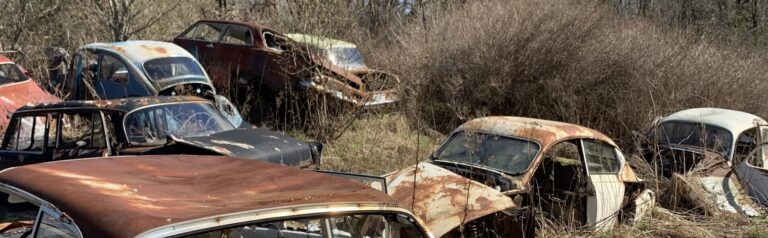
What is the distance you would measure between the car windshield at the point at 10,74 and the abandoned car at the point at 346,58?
4.22 meters

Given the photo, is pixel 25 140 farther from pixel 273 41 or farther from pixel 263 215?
pixel 263 215

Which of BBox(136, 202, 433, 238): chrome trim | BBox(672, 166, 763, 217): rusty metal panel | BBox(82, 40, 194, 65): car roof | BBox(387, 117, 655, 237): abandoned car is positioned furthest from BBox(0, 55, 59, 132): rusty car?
BBox(672, 166, 763, 217): rusty metal panel

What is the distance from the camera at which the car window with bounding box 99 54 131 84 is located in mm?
8859

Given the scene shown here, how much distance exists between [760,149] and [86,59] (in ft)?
31.3

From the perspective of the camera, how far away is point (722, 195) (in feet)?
23.6

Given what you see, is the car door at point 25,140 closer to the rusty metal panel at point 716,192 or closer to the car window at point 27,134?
the car window at point 27,134

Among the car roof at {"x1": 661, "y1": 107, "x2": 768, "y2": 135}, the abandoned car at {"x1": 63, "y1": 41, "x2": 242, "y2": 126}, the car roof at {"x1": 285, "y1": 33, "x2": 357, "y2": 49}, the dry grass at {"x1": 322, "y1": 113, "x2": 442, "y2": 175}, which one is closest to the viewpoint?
the dry grass at {"x1": 322, "y1": 113, "x2": 442, "y2": 175}

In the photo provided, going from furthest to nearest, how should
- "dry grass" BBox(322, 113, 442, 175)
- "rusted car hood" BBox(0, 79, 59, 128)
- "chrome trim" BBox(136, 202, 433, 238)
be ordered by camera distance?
1. "rusted car hood" BBox(0, 79, 59, 128)
2. "dry grass" BBox(322, 113, 442, 175)
3. "chrome trim" BBox(136, 202, 433, 238)

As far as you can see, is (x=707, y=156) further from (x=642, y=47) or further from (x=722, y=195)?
(x=642, y=47)

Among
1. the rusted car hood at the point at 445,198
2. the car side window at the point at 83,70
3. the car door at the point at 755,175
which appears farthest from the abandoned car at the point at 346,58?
the car door at the point at 755,175

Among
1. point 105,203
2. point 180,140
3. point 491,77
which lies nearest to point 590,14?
point 491,77

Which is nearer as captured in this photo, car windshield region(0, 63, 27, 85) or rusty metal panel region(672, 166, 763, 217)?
rusty metal panel region(672, 166, 763, 217)

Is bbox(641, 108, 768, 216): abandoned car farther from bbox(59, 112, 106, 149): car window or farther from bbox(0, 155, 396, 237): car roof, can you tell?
bbox(59, 112, 106, 149): car window

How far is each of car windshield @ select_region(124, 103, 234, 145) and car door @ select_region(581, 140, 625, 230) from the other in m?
3.96
